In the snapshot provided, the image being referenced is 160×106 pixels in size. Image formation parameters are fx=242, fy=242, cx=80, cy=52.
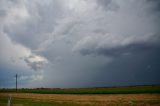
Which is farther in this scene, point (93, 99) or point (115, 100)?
point (93, 99)

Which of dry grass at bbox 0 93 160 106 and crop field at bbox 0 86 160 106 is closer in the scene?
crop field at bbox 0 86 160 106

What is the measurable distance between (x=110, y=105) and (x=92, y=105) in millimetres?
3958

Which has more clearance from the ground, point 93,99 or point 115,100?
point 93,99

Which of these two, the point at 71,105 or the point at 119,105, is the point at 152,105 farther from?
the point at 71,105

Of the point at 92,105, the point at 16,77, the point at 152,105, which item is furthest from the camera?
the point at 16,77

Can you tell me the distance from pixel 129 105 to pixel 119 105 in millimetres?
2136

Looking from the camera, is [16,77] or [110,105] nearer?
[110,105]

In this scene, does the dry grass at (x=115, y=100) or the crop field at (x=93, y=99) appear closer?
the crop field at (x=93, y=99)

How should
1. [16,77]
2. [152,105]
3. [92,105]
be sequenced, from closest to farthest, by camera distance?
[152,105] < [92,105] < [16,77]

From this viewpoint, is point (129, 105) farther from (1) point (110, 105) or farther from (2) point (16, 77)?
(2) point (16, 77)

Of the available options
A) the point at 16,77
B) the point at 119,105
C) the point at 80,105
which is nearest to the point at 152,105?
the point at 119,105

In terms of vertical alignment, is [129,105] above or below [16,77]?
below

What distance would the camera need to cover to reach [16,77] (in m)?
118

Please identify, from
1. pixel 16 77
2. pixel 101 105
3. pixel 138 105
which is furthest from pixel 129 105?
pixel 16 77
